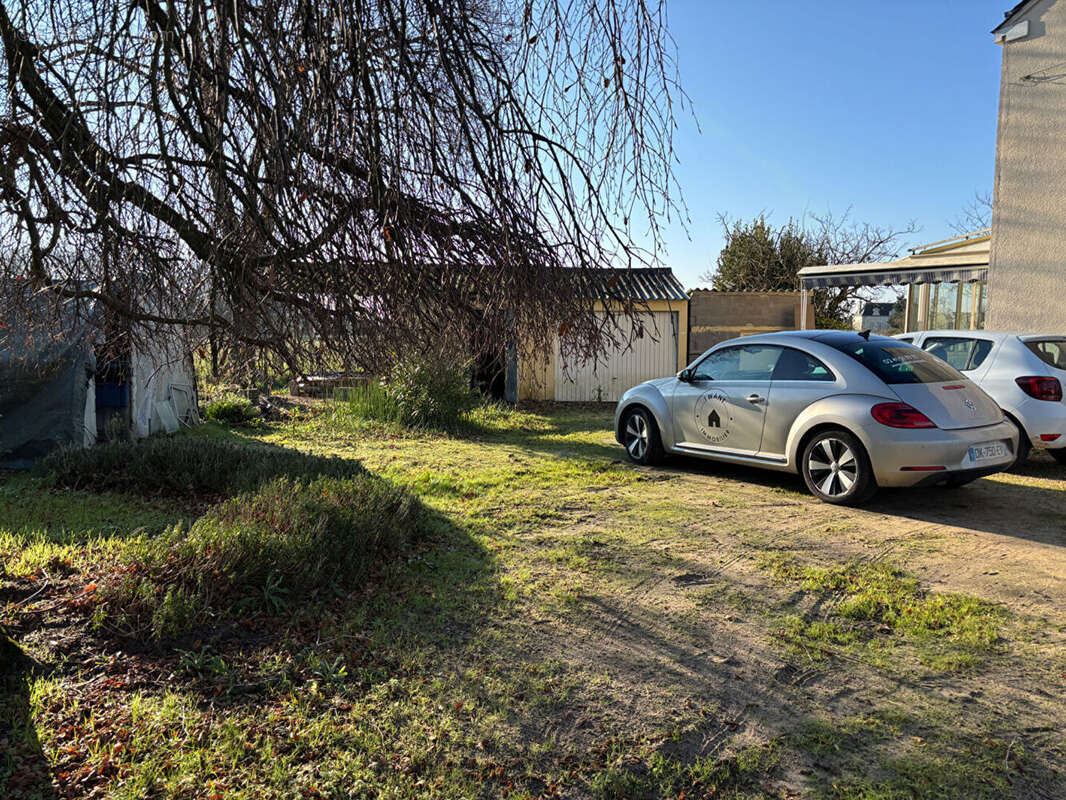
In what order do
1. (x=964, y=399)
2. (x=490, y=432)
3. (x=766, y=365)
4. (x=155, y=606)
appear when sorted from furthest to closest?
(x=490, y=432)
(x=766, y=365)
(x=964, y=399)
(x=155, y=606)

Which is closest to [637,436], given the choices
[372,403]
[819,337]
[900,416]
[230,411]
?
[819,337]

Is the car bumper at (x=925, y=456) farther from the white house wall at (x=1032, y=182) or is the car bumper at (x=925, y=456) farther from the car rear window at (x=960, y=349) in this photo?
the white house wall at (x=1032, y=182)

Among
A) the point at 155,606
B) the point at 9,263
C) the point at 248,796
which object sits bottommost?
the point at 248,796

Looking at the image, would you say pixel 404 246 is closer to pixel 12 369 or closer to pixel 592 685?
pixel 592 685

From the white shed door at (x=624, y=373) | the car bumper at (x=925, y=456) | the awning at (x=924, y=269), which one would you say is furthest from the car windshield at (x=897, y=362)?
the white shed door at (x=624, y=373)

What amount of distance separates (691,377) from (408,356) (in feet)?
18.7

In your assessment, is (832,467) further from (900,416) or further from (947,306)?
(947,306)

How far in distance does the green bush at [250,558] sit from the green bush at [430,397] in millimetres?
7118

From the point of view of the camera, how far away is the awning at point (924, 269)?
1249cm

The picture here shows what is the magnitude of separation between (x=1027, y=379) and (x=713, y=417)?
336 cm

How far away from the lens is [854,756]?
2.87m

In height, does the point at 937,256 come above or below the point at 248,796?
above

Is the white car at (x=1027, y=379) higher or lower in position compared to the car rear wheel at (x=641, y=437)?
higher

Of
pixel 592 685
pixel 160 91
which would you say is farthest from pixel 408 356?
pixel 592 685
